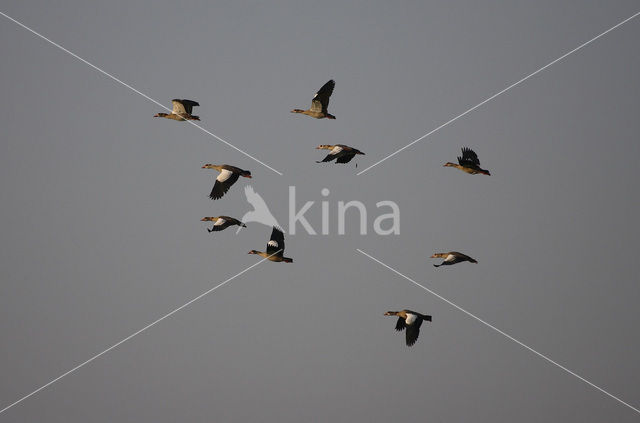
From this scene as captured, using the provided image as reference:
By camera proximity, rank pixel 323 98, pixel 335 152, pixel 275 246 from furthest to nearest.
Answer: pixel 275 246 < pixel 335 152 < pixel 323 98

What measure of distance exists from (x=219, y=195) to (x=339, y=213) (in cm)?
660

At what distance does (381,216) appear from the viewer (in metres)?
Result: 46.5

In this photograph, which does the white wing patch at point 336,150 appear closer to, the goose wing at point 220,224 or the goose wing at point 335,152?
the goose wing at point 335,152

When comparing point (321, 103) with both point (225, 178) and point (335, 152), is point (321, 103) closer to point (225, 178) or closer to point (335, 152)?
point (335, 152)

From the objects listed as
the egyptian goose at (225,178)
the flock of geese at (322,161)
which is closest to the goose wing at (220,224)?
the flock of geese at (322,161)

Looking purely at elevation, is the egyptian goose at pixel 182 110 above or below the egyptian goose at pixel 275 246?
above

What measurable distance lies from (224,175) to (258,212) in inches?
253

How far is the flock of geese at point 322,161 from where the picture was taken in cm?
3953

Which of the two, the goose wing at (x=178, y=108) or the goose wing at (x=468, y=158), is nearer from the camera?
the goose wing at (x=468, y=158)

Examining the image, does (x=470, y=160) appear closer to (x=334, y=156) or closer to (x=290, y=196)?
(x=334, y=156)

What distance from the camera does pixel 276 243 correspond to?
4359 centimetres

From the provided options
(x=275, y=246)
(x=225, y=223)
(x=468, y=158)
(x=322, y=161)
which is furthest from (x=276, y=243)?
(x=468, y=158)

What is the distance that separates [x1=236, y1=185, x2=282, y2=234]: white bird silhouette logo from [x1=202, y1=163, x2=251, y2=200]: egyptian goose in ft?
10.7

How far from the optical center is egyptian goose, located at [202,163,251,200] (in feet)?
127
